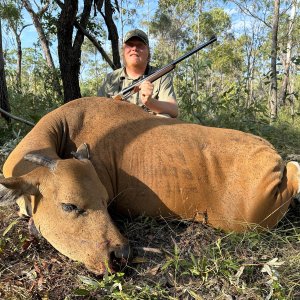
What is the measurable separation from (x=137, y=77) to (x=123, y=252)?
2.99 metres

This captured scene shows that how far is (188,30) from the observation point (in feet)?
108

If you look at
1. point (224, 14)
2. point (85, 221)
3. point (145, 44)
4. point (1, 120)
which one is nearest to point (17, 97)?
point (1, 120)

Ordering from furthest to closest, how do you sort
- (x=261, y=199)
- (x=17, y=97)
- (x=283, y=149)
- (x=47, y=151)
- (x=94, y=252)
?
(x=17, y=97), (x=283, y=149), (x=261, y=199), (x=47, y=151), (x=94, y=252)

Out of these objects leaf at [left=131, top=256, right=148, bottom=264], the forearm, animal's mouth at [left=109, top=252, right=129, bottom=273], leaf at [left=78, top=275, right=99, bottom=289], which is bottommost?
leaf at [left=131, top=256, right=148, bottom=264]

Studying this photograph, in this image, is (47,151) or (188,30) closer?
(47,151)

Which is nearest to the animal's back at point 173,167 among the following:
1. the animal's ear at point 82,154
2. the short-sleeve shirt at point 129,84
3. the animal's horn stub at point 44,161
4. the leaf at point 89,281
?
the animal's ear at point 82,154

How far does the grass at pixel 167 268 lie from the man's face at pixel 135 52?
2365 mm

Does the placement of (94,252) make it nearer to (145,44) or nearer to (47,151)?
(47,151)

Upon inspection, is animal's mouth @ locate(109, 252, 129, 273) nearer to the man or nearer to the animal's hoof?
the animal's hoof

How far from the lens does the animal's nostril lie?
7.24 feet

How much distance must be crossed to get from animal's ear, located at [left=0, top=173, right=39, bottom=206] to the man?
2.18 m

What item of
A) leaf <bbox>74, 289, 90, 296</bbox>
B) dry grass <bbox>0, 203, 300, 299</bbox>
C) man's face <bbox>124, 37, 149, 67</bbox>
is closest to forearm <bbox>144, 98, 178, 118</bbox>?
man's face <bbox>124, 37, 149, 67</bbox>

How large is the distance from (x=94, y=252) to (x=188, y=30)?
1300 inches

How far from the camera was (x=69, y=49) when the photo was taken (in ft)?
23.5
